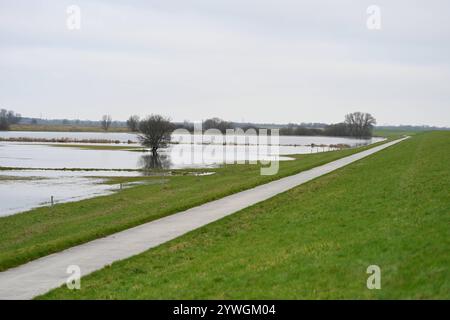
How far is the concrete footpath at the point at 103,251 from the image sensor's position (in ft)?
33.6

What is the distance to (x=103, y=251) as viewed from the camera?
13164 millimetres

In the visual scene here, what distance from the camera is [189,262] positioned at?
1151 cm

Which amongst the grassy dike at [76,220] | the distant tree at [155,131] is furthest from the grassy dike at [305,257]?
the distant tree at [155,131]

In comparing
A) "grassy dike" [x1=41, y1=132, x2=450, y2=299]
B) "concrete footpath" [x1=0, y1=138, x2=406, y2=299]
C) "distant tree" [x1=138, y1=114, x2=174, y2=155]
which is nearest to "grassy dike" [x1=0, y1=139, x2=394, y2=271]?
"concrete footpath" [x1=0, y1=138, x2=406, y2=299]

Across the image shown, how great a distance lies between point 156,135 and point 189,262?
3145 inches

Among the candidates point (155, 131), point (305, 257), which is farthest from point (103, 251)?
point (155, 131)

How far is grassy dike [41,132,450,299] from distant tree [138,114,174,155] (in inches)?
2908

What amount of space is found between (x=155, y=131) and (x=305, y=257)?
81223mm

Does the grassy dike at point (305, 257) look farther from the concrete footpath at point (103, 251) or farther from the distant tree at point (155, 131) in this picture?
the distant tree at point (155, 131)

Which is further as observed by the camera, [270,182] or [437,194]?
[270,182]

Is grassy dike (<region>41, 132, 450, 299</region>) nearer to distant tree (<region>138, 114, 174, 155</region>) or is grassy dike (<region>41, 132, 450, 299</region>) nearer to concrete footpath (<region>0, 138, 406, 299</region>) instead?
concrete footpath (<region>0, 138, 406, 299</region>)

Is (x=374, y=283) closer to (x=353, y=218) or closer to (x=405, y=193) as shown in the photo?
(x=353, y=218)

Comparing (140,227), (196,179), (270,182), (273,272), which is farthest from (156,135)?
(273,272)

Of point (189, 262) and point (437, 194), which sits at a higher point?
point (437, 194)
